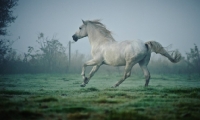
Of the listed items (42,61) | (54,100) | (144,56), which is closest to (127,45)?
(144,56)

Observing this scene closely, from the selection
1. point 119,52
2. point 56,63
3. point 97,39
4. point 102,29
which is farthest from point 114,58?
point 56,63

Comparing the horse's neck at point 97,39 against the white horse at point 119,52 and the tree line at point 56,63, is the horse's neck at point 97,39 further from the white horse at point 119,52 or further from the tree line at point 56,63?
the tree line at point 56,63

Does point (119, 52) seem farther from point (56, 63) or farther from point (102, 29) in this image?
point (56, 63)

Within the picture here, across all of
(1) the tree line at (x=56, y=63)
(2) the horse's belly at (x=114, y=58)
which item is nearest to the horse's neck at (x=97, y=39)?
(2) the horse's belly at (x=114, y=58)

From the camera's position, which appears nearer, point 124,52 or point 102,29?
point 124,52

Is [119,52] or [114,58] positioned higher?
[119,52]

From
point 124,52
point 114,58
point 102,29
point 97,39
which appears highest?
point 102,29

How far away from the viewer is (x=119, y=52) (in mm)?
8844

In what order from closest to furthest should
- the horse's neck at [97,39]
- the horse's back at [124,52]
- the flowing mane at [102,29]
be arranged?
the horse's back at [124,52], the horse's neck at [97,39], the flowing mane at [102,29]

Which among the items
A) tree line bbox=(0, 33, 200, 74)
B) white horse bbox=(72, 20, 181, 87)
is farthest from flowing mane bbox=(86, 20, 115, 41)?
tree line bbox=(0, 33, 200, 74)

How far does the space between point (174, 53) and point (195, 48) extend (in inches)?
687

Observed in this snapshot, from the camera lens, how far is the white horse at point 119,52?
28.2 ft

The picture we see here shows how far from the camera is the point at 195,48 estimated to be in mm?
25062

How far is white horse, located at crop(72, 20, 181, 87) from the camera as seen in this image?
859 centimetres
